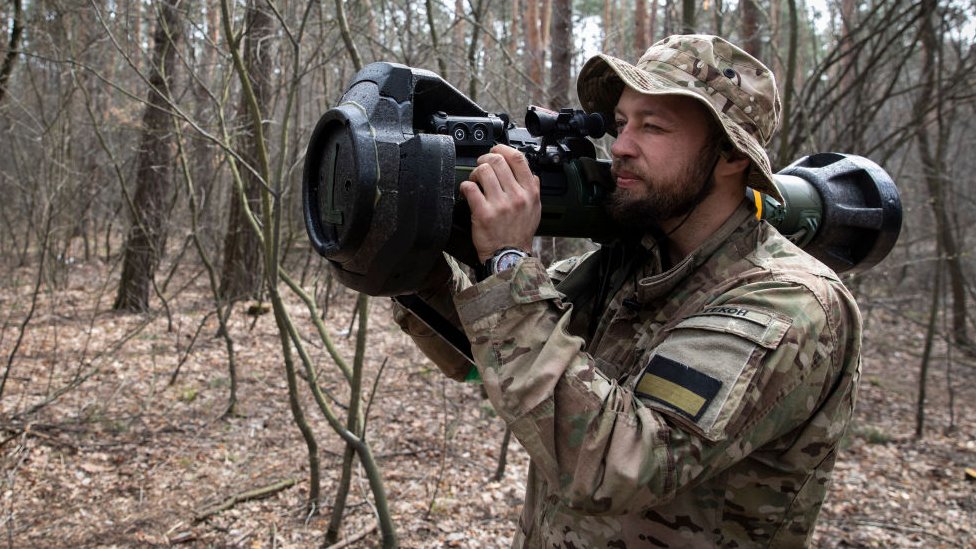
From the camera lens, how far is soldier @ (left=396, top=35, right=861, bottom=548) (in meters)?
1.29

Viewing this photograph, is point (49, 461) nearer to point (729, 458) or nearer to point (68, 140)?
point (729, 458)

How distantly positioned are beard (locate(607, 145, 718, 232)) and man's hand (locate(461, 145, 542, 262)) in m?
0.23

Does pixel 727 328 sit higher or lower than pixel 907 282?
higher

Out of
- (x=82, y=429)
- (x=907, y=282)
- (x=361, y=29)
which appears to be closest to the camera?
(x=361, y=29)

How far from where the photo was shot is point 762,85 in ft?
5.35

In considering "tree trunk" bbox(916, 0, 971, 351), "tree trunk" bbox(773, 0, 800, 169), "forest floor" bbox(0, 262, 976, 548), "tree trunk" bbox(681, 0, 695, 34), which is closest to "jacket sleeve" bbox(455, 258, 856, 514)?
"forest floor" bbox(0, 262, 976, 548)

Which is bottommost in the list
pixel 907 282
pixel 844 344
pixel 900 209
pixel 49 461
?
pixel 907 282

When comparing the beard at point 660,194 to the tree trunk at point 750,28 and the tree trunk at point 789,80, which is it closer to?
the tree trunk at point 789,80

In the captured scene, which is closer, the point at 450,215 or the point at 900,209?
the point at 450,215

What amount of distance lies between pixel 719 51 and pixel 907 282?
13.3 metres

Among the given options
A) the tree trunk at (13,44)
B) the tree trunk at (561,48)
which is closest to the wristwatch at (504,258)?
the tree trunk at (13,44)

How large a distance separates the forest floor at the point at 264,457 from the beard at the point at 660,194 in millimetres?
1637

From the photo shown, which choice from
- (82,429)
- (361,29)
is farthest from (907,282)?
(82,429)

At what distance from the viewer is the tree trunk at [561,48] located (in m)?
6.90
